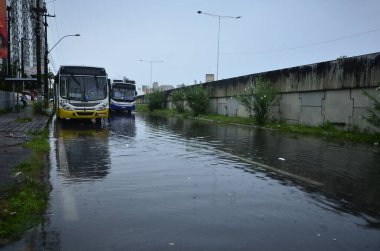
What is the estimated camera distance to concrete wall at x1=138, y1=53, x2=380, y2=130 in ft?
60.2

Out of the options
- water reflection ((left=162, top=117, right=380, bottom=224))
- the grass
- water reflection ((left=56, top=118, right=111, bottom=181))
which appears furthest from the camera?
the grass

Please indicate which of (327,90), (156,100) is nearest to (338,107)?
(327,90)

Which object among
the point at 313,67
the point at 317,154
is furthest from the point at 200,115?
the point at 317,154

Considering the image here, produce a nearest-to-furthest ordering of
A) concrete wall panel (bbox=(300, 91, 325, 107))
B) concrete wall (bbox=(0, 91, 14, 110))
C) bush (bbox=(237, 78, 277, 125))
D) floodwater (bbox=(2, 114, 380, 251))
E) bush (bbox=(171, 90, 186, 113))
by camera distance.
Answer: floodwater (bbox=(2, 114, 380, 251))
concrete wall panel (bbox=(300, 91, 325, 107))
bush (bbox=(237, 78, 277, 125))
concrete wall (bbox=(0, 91, 14, 110))
bush (bbox=(171, 90, 186, 113))

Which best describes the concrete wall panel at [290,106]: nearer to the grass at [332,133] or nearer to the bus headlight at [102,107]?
the grass at [332,133]

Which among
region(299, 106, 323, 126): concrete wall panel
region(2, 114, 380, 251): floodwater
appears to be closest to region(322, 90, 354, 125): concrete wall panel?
region(299, 106, 323, 126): concrete wall panel

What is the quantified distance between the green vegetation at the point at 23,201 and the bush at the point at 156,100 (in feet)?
151

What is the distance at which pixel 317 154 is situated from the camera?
1198cm

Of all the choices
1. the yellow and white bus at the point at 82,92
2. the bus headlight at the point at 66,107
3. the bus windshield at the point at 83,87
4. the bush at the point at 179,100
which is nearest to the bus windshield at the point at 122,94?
the bush at the point at 179,100

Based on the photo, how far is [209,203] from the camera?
19.8 ft

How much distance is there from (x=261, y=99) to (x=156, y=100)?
102ft

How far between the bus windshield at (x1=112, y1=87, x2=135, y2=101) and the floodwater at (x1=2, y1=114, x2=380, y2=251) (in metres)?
30.4

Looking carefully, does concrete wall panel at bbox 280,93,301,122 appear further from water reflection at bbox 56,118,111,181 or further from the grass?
water reflection at bbox 56,118,111,181

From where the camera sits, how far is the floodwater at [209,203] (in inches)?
177
